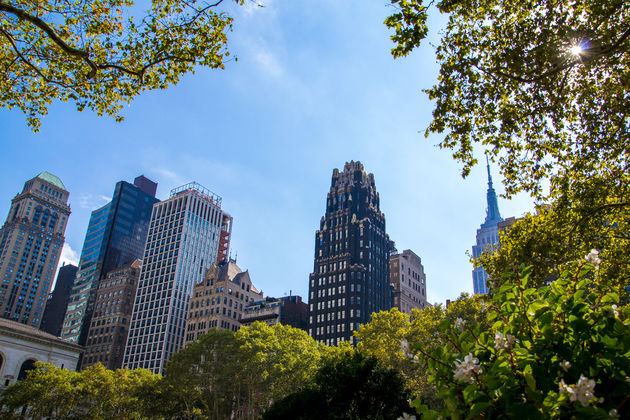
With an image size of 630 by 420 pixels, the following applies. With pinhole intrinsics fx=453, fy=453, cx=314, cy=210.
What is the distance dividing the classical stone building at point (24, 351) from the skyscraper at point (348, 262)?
53803mm

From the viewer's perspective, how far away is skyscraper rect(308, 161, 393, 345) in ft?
356

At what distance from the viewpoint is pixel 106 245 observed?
176000 millimetres

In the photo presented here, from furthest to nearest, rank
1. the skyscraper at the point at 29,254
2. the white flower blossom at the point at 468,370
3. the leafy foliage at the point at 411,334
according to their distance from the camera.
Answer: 1. the skyscraper at the point at 29,254
2. the leafy foliage at the point at 411,334
3. the white flower blossom at the point at 468,370

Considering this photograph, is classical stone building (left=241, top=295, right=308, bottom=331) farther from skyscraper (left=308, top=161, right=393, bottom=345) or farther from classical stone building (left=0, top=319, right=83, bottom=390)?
classical stone building (left=0, top=319, right=83, bottom=390)

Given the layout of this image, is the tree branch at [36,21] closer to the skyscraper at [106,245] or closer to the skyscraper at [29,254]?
the skyscraper at [106,245]

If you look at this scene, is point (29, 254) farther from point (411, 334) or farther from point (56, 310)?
point (411, 334)

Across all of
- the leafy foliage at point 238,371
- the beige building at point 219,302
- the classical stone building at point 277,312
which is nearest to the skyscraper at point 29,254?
the beige building at point 219,302

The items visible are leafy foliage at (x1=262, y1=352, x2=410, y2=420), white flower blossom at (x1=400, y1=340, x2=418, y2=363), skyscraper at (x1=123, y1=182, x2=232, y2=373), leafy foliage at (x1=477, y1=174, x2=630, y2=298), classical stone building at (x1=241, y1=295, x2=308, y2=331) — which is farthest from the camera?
skyscraper at (x1=123, y1=182, x2=232, y2=373)

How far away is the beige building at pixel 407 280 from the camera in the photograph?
418 ft

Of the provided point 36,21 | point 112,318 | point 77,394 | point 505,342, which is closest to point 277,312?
point 112,318

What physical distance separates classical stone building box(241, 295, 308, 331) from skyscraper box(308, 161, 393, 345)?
6862mm

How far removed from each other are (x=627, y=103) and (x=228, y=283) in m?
113

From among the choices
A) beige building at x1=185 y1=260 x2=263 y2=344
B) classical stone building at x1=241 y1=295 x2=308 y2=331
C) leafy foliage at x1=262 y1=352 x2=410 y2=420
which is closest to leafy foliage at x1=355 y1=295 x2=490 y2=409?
leafy foliage at x1=262 y1=352 x2=410 y2=420

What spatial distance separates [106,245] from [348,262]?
108 metres
